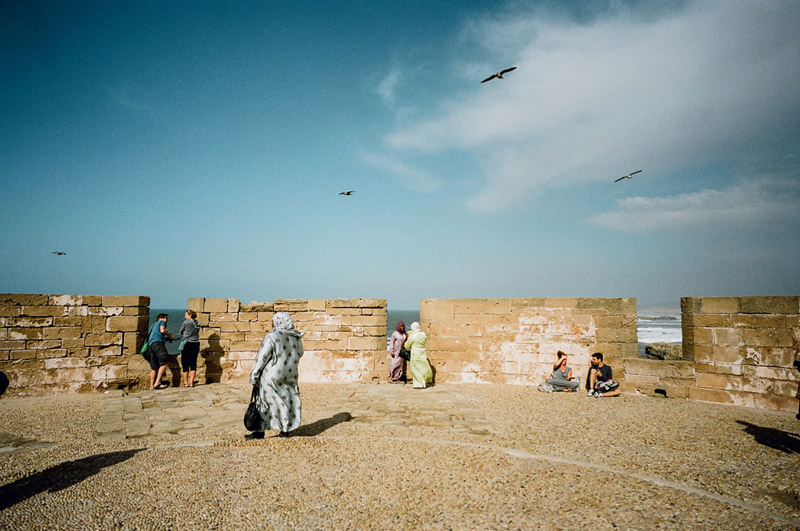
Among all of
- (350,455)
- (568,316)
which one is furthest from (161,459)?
(568,316)

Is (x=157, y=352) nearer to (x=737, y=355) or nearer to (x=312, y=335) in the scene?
(x=312, y=335)

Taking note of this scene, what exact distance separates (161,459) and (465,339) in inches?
287

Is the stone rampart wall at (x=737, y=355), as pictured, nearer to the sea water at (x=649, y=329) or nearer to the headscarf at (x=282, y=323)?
the headscarf at (x=282, y=323)

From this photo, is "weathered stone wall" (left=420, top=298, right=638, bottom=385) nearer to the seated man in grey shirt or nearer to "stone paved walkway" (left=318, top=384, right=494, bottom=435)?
the seated man in grey shirt

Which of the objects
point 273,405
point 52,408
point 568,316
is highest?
point 568,316

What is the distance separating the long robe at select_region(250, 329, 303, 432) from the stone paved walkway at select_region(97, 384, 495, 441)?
1.37 metres

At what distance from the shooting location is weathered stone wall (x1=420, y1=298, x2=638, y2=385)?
9.26 meters

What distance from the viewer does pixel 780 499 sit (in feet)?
12.0

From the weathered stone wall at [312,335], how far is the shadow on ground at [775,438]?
23.8 ft

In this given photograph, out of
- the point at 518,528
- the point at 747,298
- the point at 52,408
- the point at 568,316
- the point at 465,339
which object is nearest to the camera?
the point at 518,528

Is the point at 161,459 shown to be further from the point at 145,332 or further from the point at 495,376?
the point at 495,376

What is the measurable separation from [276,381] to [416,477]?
2.24m

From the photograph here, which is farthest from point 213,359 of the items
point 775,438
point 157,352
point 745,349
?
point 745,349

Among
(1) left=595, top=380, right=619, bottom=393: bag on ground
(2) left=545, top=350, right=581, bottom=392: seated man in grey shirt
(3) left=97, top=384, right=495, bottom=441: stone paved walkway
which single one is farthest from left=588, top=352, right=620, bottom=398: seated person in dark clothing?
(3) left=97, top=384, right=495, bottom=441: stone paved walkway
